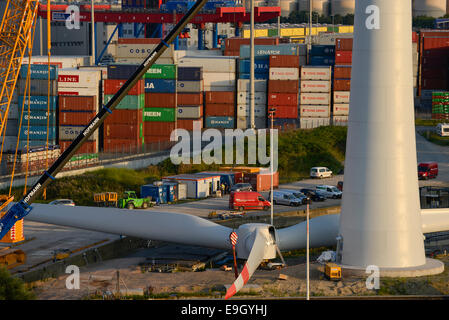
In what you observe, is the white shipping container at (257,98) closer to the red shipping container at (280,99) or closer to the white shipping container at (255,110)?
the white shipping container at (255,110)

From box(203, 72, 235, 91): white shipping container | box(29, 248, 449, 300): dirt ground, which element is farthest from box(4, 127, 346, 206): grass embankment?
box(29, 248, 449, 300): dirt ground

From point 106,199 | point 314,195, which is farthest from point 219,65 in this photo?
point 106,199

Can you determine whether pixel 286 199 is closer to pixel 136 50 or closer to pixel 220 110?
pixel 220 110

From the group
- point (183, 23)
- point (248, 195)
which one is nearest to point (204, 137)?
point (248, 195)

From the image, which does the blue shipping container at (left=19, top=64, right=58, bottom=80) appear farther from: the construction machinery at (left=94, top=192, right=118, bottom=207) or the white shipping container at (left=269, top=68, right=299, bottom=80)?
the construction machinery at (left=94, top=192, right=118, bottom=207)
